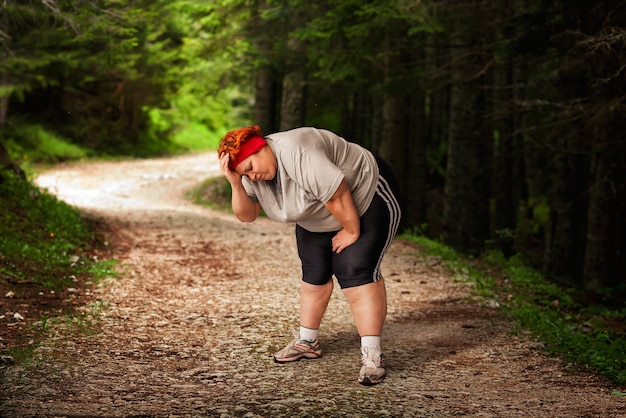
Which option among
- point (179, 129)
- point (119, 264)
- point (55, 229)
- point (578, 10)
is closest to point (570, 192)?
point (578, 10)

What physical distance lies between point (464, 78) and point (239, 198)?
8.92 m

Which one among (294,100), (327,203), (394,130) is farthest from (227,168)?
(294,100)

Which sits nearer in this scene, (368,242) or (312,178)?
(312,178)

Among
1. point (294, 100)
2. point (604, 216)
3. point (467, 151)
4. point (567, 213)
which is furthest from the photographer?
point (294, 100)

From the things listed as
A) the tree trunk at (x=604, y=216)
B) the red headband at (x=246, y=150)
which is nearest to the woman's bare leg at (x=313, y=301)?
the red headband at (x=246, y=150)

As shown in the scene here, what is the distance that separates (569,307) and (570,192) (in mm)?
3957

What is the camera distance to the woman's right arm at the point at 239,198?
4309 mm

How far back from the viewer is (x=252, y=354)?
5.32 m

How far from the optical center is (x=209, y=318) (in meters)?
6.50

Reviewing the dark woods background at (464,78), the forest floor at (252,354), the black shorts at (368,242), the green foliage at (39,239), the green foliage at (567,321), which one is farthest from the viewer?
the dark woods background at (464,78)

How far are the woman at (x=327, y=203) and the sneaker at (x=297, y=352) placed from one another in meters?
0.02

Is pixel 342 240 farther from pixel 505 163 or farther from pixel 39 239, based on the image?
pixel 505 163

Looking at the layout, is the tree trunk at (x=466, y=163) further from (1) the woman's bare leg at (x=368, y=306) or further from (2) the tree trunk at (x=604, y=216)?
(1) the woman's bare leg at (x=368, y=306)

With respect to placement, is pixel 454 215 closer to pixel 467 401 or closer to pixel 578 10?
pixel 578 10
